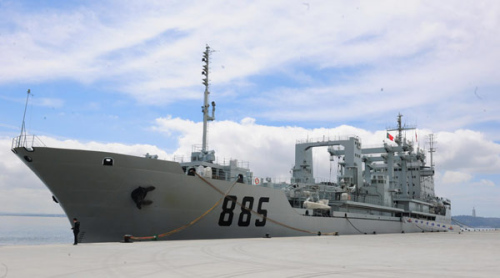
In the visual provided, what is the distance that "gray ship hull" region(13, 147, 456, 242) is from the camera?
635 inches

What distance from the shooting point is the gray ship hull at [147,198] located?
16141 mm

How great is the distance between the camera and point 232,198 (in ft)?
65.8

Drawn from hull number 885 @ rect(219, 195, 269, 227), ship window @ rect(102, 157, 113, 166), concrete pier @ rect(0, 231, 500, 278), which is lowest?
concrete pier @ rect(0, 231, 500, 278)

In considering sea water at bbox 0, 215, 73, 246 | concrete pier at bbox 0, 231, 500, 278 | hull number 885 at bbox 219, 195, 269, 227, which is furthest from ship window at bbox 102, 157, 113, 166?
sea water at bbox 0, 215, 73, 246

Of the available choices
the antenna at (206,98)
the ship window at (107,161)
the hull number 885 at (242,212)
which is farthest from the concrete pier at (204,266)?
the antenna at (206,98)

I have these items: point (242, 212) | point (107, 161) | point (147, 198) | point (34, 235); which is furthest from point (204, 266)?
point (34, 235)

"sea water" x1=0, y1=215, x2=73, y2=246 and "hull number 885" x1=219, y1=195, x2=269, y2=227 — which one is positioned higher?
"hull number 885" x1=219, y1=195, x2=269, y2=227

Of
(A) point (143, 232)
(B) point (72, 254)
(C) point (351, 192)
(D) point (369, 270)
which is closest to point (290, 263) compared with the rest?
(D) point (369, 270)

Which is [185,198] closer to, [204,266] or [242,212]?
[242,212]

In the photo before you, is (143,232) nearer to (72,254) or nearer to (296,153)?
(72,254)

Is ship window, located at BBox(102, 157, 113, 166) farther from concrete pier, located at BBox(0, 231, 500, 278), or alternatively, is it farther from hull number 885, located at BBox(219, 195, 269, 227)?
hull number 885, located at BBox(219, 195, 269, 227)

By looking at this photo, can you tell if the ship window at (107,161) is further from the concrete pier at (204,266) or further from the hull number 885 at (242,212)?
the hull number 885 at (242,212)

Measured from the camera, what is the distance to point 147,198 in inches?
674

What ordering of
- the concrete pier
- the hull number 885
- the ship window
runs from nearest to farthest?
the concrete pier < the ship window < the hull number 885
